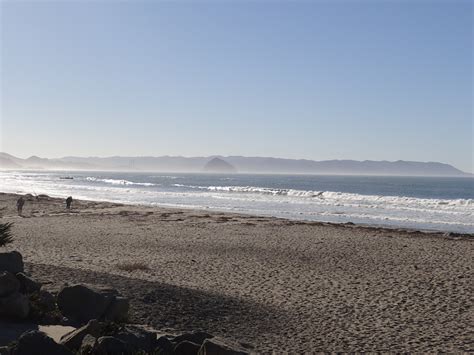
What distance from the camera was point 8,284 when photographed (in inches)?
294

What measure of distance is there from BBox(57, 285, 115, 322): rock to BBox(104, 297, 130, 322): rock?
2.3 inches

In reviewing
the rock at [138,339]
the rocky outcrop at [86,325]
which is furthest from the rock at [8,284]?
the rock at [138,339]

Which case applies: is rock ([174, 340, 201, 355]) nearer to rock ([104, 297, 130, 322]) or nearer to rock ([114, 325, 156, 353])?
rock ([114, 325, 156, 353])

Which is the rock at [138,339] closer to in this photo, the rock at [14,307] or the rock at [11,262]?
the rock at [14,307]

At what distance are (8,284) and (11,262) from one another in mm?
1262

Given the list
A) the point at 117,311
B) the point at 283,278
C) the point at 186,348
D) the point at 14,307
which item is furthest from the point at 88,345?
the point at 283,278

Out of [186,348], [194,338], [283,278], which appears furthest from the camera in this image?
[283,278]

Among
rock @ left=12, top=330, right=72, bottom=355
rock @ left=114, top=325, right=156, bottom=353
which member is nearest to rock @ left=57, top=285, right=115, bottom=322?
rock @ left=114, top=325, right=156, bottom=353

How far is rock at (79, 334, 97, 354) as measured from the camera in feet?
19.3

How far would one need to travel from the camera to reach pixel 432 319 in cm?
945

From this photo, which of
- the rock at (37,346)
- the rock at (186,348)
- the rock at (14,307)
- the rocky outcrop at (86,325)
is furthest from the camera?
the rock at (14,307)

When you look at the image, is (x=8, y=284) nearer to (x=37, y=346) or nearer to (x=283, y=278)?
(x=37, y=346)

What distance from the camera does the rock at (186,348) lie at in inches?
246

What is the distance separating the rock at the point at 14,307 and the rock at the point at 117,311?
1.10 m
